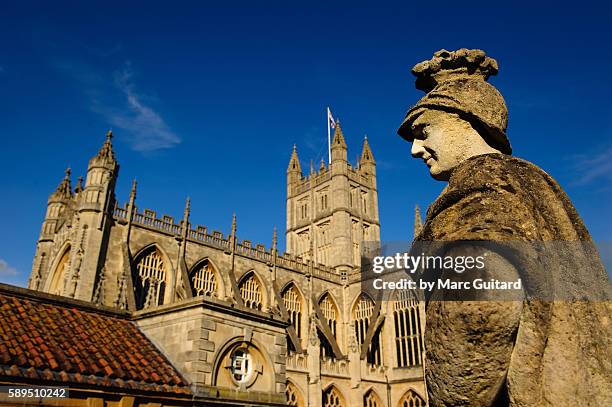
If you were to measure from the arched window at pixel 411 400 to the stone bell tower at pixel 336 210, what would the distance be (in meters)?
9.98

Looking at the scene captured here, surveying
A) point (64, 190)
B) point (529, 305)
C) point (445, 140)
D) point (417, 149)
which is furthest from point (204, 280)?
point (529, 305)

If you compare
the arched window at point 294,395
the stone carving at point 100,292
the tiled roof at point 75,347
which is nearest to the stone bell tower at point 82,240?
the stone carving at point 100,292

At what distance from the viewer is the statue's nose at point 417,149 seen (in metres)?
2.16

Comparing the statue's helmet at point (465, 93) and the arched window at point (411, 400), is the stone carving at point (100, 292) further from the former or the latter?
the statue's helmet at point (465, 93)

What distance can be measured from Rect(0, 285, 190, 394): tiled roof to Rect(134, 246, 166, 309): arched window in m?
16.1

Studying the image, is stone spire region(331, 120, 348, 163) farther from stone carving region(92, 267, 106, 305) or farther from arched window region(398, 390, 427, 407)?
stone carving region(92, 267, 106, 305)

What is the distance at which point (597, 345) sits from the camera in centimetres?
172

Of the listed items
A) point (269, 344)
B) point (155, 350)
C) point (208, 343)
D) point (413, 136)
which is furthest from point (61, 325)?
point (413, 136)

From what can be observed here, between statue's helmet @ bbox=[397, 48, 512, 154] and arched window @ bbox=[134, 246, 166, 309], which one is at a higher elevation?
arched window @ bbox=[134, 246, 166, 309]

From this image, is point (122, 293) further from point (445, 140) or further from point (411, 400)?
point (445, 140)

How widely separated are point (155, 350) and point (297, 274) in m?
24.9

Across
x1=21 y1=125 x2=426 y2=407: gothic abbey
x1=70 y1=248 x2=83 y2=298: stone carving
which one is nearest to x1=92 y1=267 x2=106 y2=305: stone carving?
x1=21 y1=125 x2=426 y2=407: gothic abbey

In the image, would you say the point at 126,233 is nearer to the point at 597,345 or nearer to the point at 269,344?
the point at 269,344

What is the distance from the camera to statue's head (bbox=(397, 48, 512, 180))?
6.73 feet
